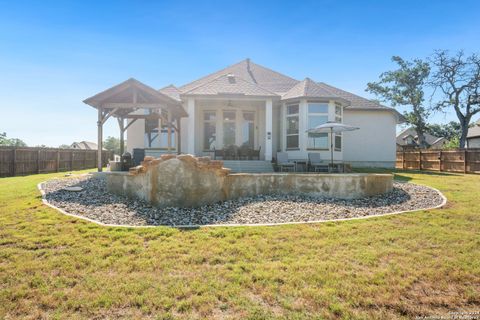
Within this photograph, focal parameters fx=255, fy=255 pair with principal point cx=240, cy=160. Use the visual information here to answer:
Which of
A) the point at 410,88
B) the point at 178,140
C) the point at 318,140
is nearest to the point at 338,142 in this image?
the point at 318,140

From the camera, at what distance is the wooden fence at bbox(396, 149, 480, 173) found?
16.8 meters

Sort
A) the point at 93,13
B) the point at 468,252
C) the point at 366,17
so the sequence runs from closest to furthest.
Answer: the point at 468,252 → the point at 93,13 → the point at 366,17

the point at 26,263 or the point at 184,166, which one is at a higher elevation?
the point at 184,166

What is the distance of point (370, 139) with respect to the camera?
58.7 ft

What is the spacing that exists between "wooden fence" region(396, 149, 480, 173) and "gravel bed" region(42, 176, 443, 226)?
12259 mm

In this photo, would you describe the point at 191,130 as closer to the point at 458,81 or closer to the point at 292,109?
the point at 292,109

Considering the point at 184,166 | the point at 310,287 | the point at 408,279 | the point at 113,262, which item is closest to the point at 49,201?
the point at 184,166

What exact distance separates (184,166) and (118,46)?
8.09 meters

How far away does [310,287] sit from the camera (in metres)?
3.09

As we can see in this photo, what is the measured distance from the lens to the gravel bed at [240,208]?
592 cm

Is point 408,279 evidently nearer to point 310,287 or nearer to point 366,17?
point 310,287

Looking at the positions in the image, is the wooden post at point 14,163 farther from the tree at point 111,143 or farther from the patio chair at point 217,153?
the tree at point 111,143

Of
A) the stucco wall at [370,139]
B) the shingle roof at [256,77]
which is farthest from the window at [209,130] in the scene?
the stucco wall at [370,139]

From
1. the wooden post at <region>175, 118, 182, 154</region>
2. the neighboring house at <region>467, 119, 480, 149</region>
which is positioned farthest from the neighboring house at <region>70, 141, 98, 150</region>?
the neighboring house at <region>467, 119, 480, 149</region>
